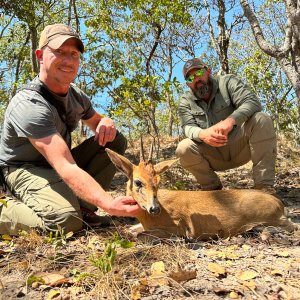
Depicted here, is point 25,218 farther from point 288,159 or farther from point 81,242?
point 288,159

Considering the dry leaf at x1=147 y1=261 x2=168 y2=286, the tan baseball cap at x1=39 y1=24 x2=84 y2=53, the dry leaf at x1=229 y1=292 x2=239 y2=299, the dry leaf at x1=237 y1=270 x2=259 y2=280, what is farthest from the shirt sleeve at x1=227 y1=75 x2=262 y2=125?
the dry leaf at x1=229 y1=292 x2=239 y2=299

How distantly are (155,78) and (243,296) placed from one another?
20.7 ft

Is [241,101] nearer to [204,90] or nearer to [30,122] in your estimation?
[204,90]

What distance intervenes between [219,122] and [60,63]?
2.41m

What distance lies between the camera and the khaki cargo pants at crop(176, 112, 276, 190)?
568 cm

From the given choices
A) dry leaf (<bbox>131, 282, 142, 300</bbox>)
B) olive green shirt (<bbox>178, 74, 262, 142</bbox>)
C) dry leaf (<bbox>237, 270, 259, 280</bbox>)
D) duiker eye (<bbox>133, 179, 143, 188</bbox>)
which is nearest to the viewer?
dry leaf (<bbox>131, 282, 142, 300</bbox>)

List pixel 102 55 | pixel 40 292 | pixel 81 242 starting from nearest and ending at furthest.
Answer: pixel 40 292 < pixel 81 242 < pixel 102 55

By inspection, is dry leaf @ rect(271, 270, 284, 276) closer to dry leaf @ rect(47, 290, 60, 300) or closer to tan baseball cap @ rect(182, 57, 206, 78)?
dry leaf @ rect(47, 290, 60, 300)

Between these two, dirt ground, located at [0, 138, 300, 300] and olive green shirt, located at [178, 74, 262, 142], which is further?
olive green shirt, located at [178, 74, 262, 142]

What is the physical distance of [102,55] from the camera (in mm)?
14438

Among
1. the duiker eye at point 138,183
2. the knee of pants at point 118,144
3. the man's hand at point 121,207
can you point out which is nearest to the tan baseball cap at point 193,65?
the knee of pants at point 118,144

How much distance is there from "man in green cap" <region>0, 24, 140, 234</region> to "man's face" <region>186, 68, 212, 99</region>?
1778 millimetres

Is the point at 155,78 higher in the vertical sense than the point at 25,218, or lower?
higher

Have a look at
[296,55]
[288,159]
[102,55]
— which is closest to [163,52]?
[102,55]
